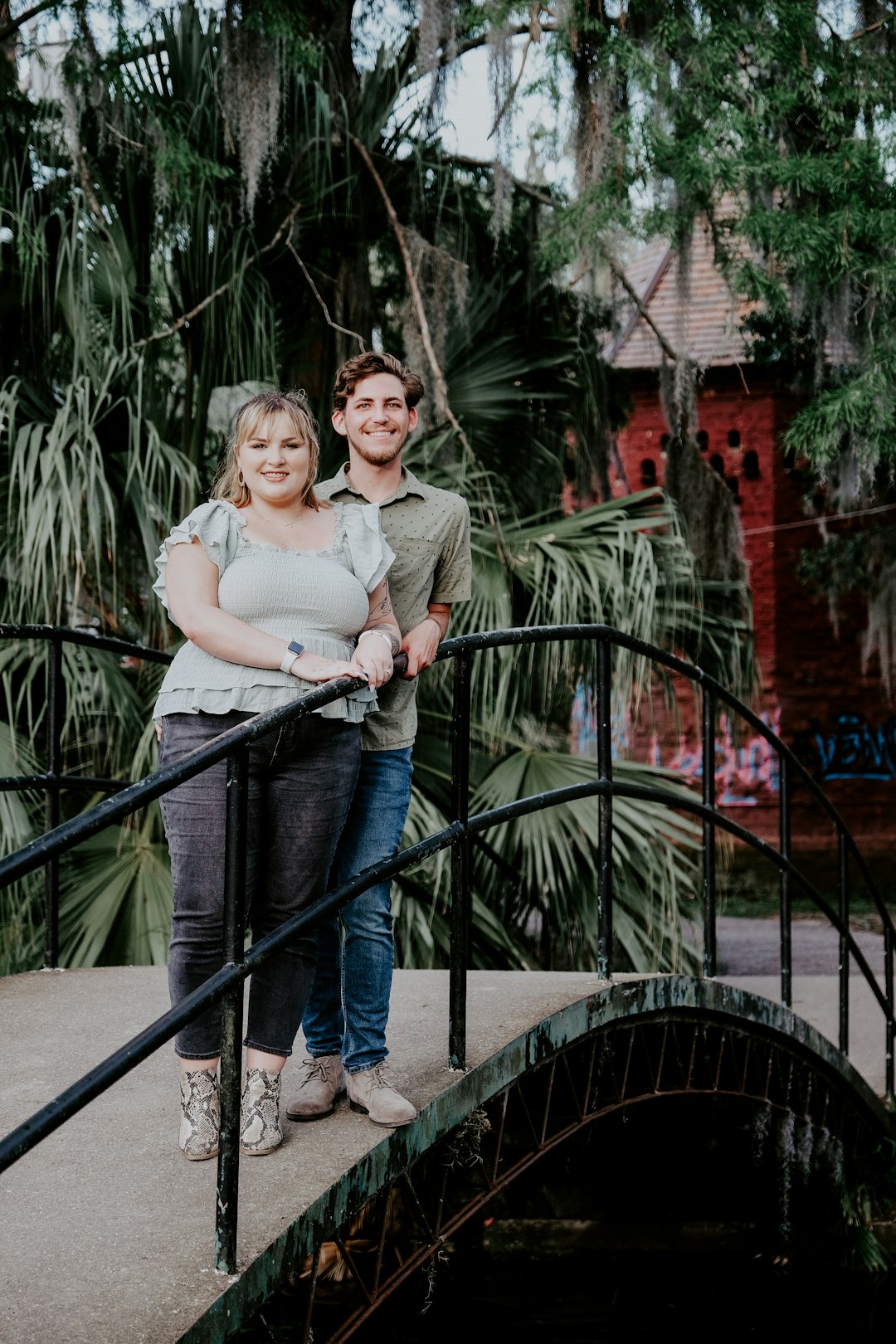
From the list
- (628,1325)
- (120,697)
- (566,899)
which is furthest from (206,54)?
(628,1325)

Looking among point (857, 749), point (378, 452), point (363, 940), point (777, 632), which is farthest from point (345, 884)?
point (857, 749)

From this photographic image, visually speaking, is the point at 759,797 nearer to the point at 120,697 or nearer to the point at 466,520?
the point at 120,697

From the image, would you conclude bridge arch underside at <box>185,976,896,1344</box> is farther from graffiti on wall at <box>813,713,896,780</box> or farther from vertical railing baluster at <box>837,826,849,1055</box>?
graffiti on wall at <box>813,713,896,780</box>

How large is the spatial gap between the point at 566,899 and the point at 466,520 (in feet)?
9.77

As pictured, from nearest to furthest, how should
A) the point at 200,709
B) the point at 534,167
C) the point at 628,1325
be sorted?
the point at 200,709, the point at 628,1325, the point at 534,167

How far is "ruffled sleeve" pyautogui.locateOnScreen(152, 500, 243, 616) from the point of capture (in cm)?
258

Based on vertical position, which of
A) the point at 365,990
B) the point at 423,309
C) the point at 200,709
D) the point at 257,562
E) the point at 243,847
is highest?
the point at 423,309

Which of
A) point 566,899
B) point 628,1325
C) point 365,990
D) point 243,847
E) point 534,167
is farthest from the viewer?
point 534,167

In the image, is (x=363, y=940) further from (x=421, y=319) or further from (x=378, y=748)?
(x=421, y=319)

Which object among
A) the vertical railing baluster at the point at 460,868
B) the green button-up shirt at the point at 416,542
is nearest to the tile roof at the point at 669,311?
the green button-up shirt at the point at 416,542

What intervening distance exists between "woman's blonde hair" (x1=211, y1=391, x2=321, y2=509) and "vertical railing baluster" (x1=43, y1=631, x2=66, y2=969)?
1465 mm

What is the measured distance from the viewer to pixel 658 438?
599 inches

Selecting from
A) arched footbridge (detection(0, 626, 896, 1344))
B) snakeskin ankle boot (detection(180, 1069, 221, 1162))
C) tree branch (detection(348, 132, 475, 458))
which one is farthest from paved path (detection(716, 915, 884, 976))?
snakeskin ankle boot (detection(180, 1069, 221, 1162))

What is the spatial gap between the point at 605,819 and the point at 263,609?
1687 millimetres
